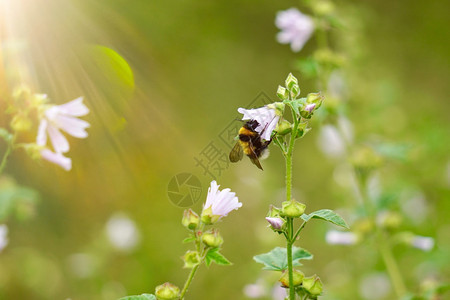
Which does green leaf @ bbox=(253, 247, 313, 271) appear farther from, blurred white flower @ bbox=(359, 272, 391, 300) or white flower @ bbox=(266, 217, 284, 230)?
blurred white flower @ bbox=(359, 272, 391, 300)

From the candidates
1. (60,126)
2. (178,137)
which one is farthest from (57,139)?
(178,137)

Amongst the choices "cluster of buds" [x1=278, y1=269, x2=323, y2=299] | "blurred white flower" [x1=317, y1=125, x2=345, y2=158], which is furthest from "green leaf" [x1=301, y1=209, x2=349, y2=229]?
"blurred white flower" [x1=317, y1=125, x2=345, y2=158]

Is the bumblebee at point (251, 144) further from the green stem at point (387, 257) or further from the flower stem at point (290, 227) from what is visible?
the green stem at point (387, 257)

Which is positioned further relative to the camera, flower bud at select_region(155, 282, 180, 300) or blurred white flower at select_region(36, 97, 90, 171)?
blurred white flower at select_region(36, 97, 90, 171)

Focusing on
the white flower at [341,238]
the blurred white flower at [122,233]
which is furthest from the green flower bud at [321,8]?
the blurred white flower at [122,233]

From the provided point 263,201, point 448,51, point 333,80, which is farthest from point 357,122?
point 448,51

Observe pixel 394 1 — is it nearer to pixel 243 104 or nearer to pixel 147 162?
pixel 243 104
